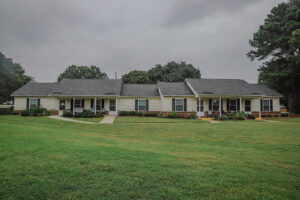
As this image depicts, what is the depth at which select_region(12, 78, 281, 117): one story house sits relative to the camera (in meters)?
20.3

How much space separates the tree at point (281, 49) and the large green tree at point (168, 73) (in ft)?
43.3

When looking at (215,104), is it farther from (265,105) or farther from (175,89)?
(265,105)

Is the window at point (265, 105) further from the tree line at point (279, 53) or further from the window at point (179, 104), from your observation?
the window at point (179, 104)

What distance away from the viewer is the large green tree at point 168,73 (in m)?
36.1

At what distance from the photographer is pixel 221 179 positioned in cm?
308

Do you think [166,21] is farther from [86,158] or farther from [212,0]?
[86,158]

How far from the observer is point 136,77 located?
3853cm

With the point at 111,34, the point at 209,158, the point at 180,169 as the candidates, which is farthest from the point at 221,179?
the point at 111,34

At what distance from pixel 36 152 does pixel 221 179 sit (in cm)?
486

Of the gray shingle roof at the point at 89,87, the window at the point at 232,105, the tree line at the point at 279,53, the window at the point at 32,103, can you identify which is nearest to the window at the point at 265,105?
the tree line at the point at 279,53

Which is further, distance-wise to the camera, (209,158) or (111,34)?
(111,34)

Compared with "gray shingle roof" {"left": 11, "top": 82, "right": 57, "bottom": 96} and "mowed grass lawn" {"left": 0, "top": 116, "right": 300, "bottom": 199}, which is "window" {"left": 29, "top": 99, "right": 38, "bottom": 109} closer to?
"gray shingle roof" {"left": 11, "top": 82, "right": 57, "bottom": 96}

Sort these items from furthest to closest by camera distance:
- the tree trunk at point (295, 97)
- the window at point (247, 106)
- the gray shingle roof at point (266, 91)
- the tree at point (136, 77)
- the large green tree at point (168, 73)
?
the tree at point (136, 77)
the large green tree at point (168, 73)
the tree trunk at point (295, 97)
the gray shingle roof at point (266, 91)
the window at point (247, 106)

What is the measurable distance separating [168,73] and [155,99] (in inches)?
693
